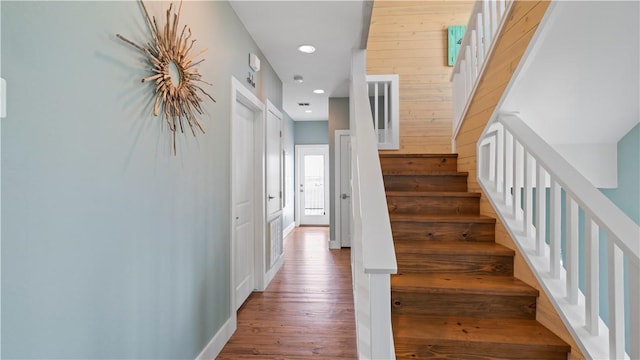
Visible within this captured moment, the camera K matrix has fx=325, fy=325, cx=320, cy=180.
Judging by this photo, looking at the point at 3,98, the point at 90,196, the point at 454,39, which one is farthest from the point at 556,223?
the point at 454,39

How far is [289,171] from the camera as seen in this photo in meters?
7.04

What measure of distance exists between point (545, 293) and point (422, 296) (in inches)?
23.1

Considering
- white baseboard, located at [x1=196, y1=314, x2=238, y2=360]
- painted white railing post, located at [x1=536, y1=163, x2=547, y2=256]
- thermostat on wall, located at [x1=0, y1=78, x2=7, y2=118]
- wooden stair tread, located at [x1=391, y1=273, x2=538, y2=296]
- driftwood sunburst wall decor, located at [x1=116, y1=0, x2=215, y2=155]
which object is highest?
driftwood sunburst wall decor, located at [x1=116, y1=0, x2=215, y2=155]

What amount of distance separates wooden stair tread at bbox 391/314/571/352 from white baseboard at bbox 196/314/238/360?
3.90 ft

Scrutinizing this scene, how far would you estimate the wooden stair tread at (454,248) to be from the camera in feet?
6.45

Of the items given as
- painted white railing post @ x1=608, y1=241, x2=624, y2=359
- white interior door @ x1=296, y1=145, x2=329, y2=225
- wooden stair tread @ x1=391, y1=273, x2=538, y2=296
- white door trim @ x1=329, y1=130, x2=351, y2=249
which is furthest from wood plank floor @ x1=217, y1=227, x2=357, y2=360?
white interior door @ x1=296, y1=145, x2=329, y2=225

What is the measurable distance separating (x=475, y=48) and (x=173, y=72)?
2.23 metres

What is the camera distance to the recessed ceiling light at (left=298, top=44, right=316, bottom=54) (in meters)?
Result: 3.10

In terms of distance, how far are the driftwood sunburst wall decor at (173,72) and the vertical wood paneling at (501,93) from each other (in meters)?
1.82

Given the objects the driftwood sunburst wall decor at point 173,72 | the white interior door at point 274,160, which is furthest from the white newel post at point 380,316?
the white interior door at point 274,160

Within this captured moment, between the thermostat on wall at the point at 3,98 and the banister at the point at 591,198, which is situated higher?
the thermostat on wall at the point at 3,98

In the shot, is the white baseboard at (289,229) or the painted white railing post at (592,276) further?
the white baseboard at (289,229)

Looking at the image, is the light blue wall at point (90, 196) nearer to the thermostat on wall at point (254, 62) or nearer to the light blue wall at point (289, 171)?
the thermostat on wall at point (254, 62)

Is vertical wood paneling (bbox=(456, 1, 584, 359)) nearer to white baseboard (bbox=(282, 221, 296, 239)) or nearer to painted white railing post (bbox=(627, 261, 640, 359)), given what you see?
painted white railing post (bbox=(627, 261, 640, 359))
